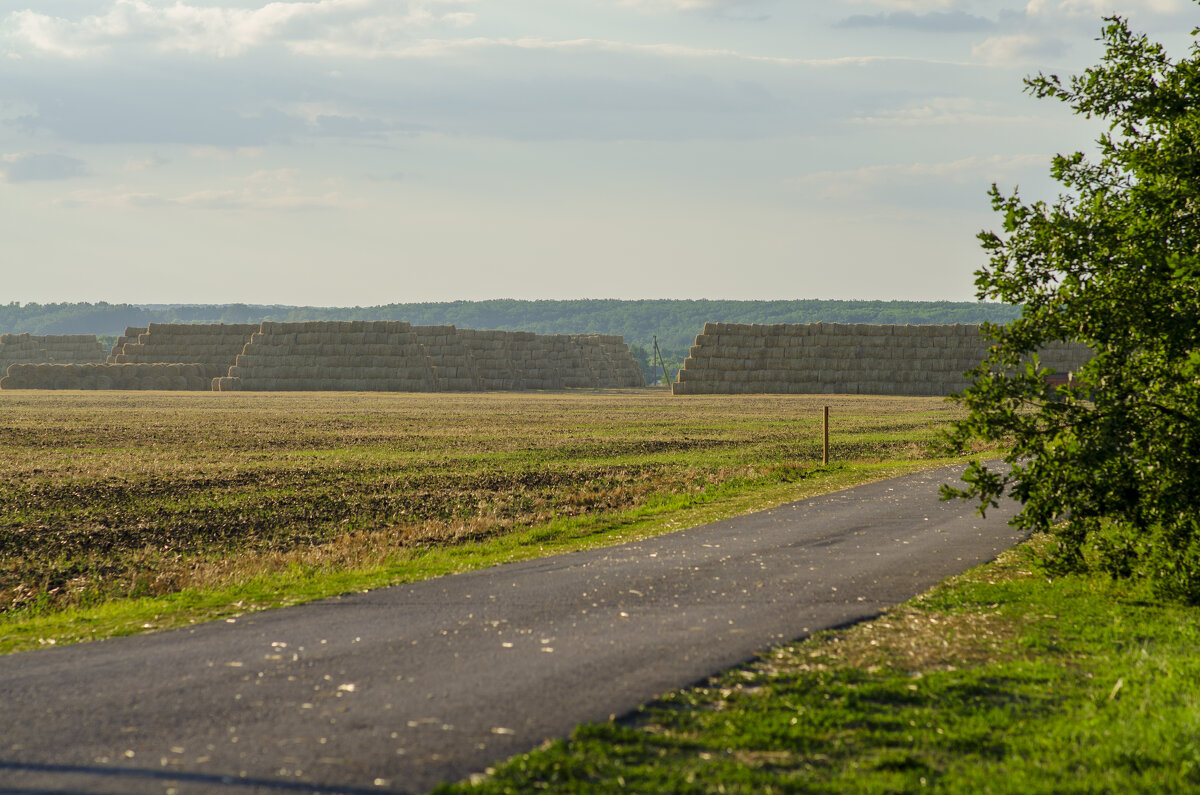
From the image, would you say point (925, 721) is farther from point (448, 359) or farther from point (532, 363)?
point (532, 363)

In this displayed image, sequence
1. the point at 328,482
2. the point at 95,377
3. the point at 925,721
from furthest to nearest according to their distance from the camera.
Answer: the point at 95,377 < the point at 328,482 < the point at 925,721

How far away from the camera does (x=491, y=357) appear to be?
119062 millimetres

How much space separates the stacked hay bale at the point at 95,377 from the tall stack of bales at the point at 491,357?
29479 millimetres

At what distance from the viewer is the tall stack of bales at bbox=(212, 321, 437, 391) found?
107m

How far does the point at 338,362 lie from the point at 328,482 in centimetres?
8252

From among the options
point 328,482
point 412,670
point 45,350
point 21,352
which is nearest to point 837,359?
point 328,482

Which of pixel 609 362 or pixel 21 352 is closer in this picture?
pixel 21 352

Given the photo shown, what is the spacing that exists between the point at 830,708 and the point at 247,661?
216 inches

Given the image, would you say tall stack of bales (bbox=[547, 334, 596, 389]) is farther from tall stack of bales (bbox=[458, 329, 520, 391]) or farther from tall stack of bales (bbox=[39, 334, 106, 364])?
tall stack of bales (bbox=[39, 334, 106, 364])

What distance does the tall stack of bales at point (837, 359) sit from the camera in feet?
311

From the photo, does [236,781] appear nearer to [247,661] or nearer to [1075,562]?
[247,661]

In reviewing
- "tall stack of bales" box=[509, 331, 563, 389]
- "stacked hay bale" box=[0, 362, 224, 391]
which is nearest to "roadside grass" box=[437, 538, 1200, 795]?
"tall stack of bales" box=[509, 331, 563, 389]

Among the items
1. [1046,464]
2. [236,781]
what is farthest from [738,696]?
[1046,464]

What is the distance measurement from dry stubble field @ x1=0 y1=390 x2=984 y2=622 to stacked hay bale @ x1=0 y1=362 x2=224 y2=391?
5081 cm
